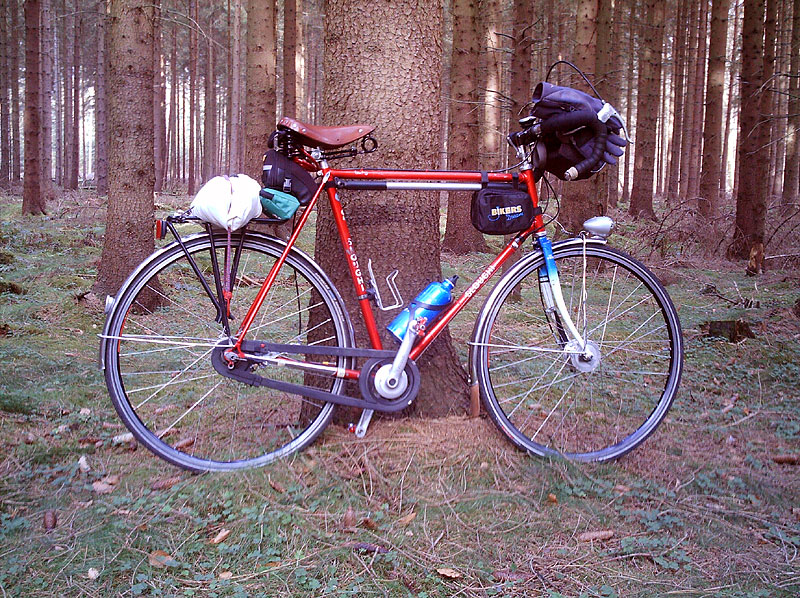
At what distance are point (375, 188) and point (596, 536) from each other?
68.1 inches

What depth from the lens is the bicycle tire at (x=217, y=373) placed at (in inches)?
121

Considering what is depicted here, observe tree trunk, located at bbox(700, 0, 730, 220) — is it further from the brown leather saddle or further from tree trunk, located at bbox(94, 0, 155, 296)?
the brown leather saddle

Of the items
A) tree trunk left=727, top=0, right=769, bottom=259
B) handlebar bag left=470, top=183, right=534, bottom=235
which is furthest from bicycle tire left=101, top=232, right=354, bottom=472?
tree trunk left=727, top=0, right=769, bottom=259

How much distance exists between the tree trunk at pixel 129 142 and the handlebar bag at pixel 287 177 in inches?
163

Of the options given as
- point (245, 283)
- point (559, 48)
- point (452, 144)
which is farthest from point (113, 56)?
point (559, 48)

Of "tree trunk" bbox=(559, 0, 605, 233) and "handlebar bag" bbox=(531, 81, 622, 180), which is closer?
"handlebar bag" bbox=(531, 81, 622, 180)

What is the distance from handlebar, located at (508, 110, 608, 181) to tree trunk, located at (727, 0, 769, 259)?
25.1 ft

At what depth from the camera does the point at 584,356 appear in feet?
11.0

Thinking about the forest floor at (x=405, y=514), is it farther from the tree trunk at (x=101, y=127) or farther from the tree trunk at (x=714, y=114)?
the tree trunk at (x=101, y=127)

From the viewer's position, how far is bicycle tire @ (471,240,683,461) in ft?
10.7

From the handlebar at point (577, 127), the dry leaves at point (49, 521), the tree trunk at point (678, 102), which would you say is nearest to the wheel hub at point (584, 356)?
the handlebar at point (577, 127)

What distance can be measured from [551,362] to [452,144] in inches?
343

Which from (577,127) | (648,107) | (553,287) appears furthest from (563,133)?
(648,107)

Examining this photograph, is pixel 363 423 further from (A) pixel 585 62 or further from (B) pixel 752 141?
(B) pixel 752 141
